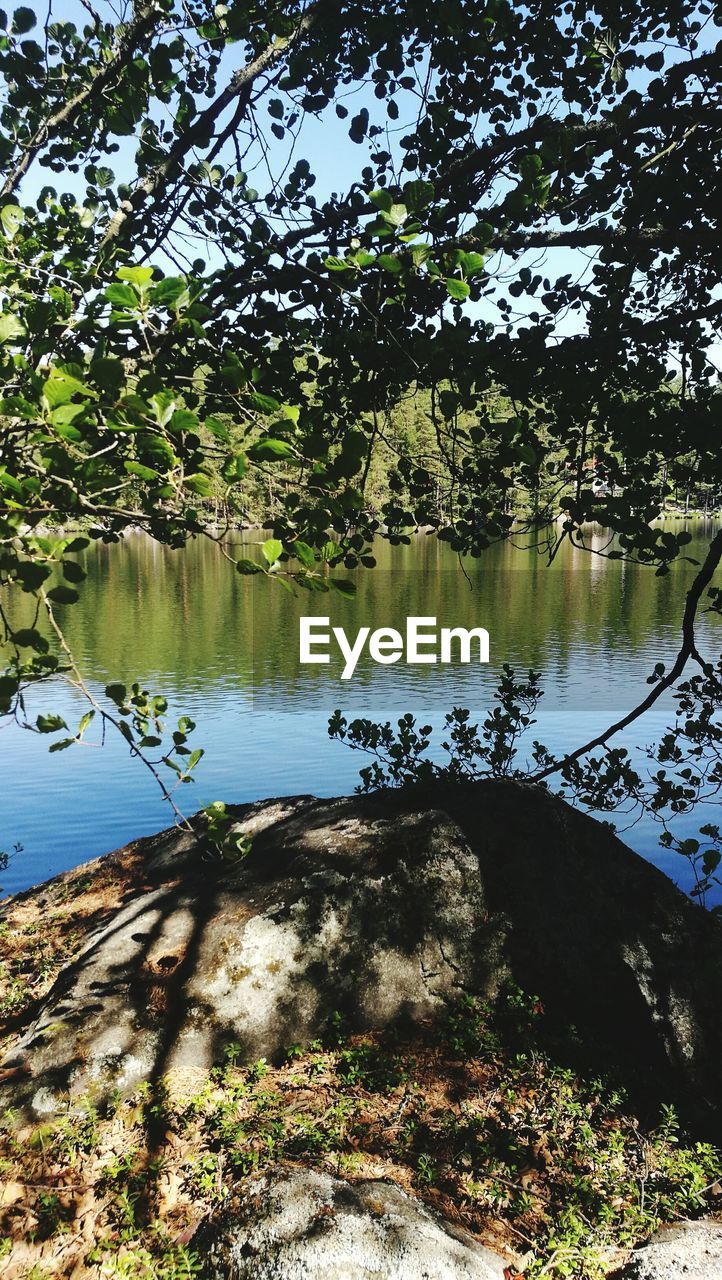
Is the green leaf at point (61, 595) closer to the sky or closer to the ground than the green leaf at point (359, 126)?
closer to the ground

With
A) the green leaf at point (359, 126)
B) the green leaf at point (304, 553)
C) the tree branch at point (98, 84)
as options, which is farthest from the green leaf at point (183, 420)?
the green leaf at point (359, 126)

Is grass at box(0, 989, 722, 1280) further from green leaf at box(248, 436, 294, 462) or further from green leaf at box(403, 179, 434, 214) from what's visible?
green leaf at box(403, 179, 434, 214)

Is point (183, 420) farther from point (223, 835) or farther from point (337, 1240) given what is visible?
point (337, 1240)

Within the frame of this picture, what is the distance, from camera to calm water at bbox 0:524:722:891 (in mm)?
15595

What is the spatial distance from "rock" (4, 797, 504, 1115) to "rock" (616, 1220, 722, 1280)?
2.25 m

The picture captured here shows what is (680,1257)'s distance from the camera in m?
4.03

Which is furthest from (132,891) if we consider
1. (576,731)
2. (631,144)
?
(576,731)

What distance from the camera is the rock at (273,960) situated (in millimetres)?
5570

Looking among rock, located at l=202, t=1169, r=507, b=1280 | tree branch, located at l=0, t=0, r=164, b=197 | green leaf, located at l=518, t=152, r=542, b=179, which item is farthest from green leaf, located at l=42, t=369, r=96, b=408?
rock, located at l=202, t=1169, r=507, b=1280

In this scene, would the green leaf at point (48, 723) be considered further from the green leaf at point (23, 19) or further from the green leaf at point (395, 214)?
the green leaf at point (23, 19)

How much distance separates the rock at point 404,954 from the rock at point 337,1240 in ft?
5.60

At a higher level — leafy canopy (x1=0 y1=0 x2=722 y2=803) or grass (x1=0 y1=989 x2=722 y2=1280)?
leafy canopy (x1=0 y1=0 x2=722 y2=803)

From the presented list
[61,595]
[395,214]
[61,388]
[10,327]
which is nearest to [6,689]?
[61,595]

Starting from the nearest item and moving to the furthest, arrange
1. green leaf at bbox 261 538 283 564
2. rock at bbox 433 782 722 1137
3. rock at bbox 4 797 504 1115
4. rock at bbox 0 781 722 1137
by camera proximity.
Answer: green leaf at bbox 261 538 283 564
rock at bbox 4 797 504 1115
rock at bbox 0 781 722 1137
rock at bbox 433 782 722 1137
